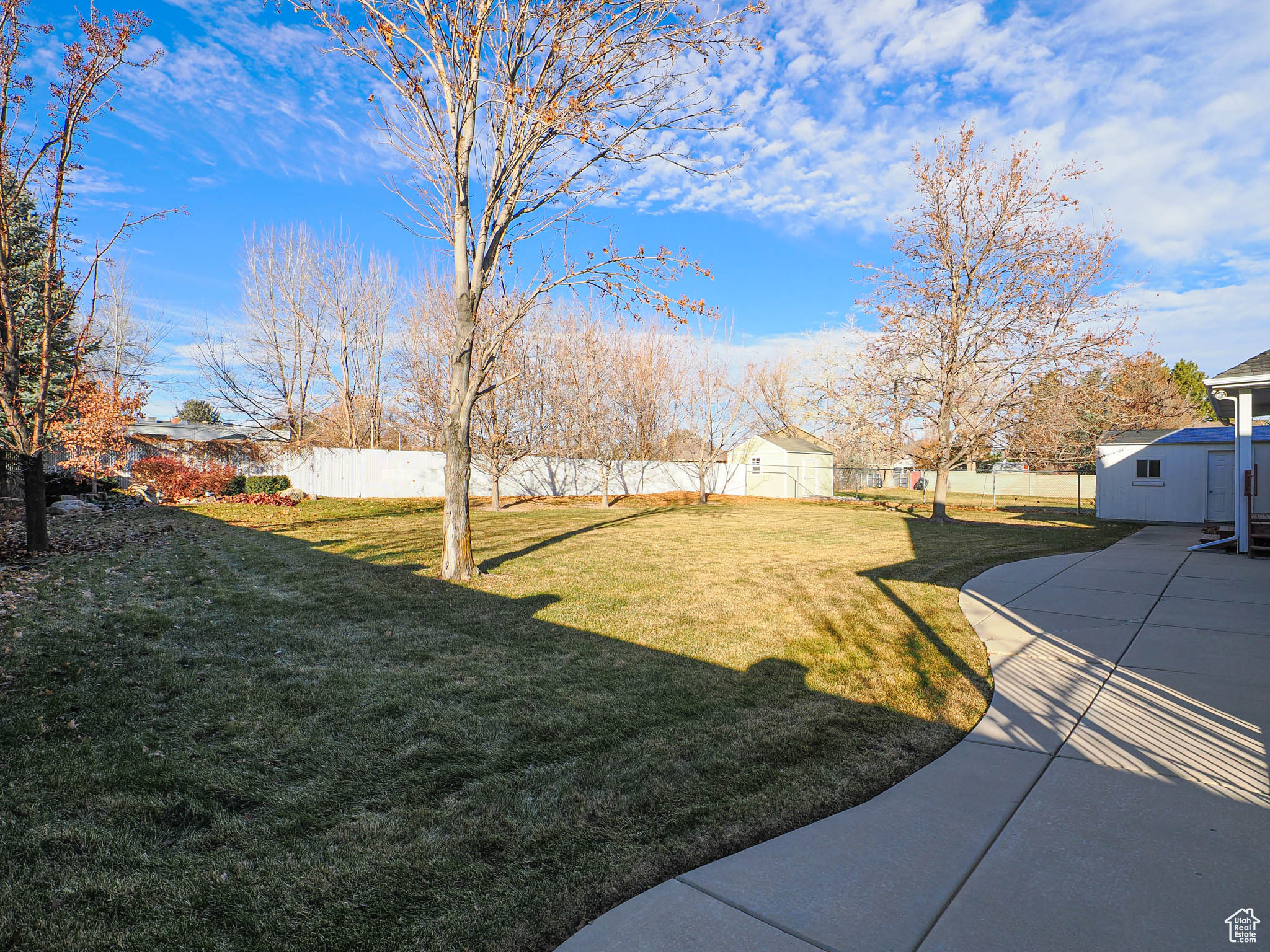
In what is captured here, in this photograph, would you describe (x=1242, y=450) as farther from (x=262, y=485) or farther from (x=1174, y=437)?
(x=262, y=485)

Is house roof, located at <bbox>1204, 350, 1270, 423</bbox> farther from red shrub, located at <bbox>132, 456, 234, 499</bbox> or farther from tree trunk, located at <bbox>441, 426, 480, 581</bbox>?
red shrub, located at <bbox>132, 456, 234, 499</bbox>

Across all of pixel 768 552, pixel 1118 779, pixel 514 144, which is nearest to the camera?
pixel 1118 779

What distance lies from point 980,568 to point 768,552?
299cm

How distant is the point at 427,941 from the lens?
1754 mm

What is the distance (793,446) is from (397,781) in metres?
27.2

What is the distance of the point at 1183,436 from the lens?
17516mm

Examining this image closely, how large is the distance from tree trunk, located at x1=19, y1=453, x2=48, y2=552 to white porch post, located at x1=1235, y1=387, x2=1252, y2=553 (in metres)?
16.7

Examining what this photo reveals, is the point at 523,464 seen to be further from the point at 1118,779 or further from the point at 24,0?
the point at 1118,779

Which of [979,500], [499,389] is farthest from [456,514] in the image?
[979,500]

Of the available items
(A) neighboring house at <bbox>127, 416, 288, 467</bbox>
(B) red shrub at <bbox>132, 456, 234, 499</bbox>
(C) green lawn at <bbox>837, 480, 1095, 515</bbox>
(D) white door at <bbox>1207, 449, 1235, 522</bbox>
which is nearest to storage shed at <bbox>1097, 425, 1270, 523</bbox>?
(D) white door at <bbox>1207, 449, 1235, 522</bbox>

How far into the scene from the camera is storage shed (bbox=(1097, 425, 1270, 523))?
16.9 m

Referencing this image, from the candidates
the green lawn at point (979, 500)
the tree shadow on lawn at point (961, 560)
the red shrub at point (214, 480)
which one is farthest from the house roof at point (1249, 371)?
the red shrub at point (214, 480)

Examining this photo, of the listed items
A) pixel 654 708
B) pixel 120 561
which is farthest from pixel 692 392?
pixel 654 708

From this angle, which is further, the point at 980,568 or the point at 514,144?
the point at 980,568
